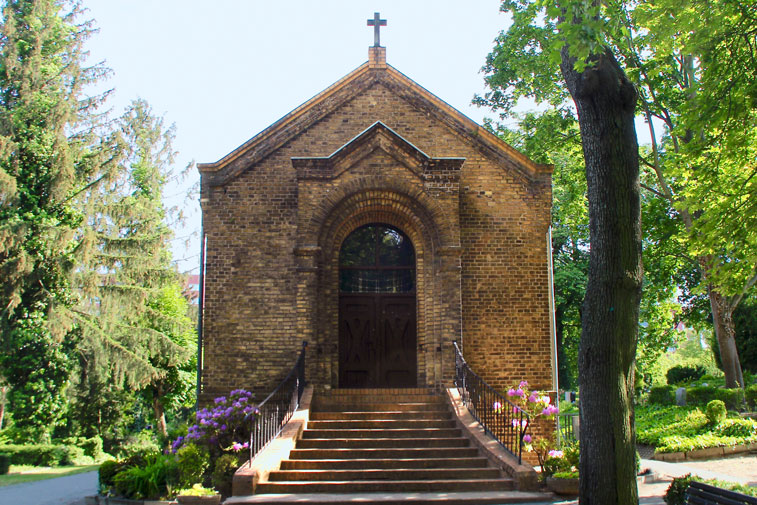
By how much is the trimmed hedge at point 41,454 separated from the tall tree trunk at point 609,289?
20369mm

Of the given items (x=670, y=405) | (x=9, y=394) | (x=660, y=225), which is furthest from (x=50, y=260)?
(x=670, y=405)

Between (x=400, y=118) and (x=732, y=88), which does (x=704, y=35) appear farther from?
(x=400, y=118)

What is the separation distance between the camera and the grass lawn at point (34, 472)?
61.4 feet

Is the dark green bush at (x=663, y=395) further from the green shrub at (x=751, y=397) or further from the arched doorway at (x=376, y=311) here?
the arched doorway at (x=376, y=311)

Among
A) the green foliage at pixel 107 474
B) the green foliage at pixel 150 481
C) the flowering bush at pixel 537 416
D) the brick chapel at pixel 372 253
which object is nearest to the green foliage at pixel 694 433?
the flowering bush at pixel 537 416

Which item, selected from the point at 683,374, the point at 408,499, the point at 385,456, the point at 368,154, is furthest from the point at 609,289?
the point at 683,374

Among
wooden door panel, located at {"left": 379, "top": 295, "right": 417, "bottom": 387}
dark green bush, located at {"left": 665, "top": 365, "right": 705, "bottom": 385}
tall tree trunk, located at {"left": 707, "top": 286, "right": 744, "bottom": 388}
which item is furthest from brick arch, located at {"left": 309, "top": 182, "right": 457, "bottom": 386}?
dark green bush, located at {"left": 665, "top": 365, "right": 705, "bottom": 385}

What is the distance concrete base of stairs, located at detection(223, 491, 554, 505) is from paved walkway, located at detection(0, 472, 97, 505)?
5.32 metres

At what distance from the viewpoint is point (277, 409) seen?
443 inches

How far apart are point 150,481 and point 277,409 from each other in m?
2.19

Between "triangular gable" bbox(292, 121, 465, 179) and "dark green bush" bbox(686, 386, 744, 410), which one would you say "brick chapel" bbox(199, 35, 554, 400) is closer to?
"triangular gable" bbox(292, 121, 465, 179)

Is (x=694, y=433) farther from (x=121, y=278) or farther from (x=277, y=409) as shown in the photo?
(x=121, y=278)

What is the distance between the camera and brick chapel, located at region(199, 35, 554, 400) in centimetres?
1349

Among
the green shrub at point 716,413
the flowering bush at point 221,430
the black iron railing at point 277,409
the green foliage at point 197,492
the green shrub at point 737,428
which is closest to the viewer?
the green foliage at point 197,492
